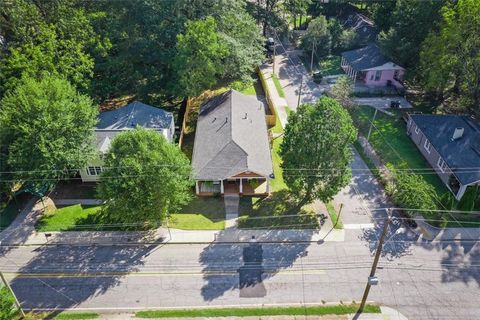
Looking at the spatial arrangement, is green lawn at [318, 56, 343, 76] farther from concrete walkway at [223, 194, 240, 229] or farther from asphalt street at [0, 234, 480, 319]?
asphalt street at [0, 234, 480, 319]

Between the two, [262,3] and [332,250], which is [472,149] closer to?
[332,250]

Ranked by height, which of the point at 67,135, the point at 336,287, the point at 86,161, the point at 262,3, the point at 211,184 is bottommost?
the point at 336,287

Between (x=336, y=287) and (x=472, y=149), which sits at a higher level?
(x=472, y=149)

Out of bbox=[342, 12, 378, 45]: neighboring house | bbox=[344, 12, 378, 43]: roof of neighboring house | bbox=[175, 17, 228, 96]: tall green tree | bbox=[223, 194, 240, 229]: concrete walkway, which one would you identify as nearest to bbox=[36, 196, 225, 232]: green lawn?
bbox=[223, 194, 240, 229]: concrete walkway

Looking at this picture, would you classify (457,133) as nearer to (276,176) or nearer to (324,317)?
(276,176)

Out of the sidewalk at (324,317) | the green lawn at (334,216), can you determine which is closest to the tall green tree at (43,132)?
the sidewalk at (324,317)

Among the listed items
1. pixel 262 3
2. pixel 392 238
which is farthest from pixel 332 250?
pixel 262 3

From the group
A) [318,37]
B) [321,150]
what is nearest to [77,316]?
[321,150]
